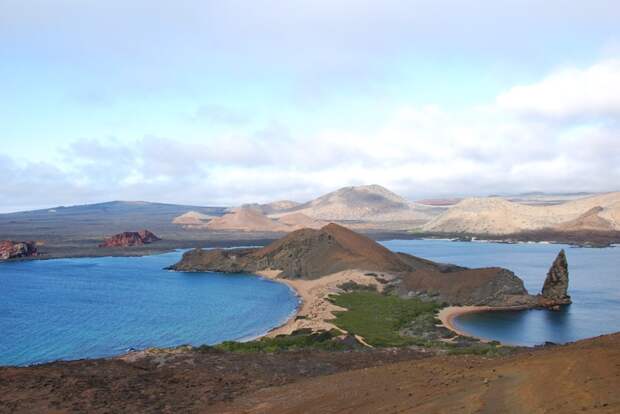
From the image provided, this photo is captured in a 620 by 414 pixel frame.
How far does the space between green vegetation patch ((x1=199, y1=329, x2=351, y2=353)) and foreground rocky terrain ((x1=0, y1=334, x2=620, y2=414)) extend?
3198 millimetres

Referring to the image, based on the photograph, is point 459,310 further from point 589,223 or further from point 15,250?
point 589,223

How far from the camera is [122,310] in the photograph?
5616 cm

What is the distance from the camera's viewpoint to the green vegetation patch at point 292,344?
100 feet

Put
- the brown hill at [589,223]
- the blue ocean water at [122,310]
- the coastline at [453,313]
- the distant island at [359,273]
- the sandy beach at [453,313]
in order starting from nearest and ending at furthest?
the blue ocean water at [122,310] → the coastline at [453,313] → the sandy beach at [453,313] → the distant island at [359,273] → the brown hill at [589,223]

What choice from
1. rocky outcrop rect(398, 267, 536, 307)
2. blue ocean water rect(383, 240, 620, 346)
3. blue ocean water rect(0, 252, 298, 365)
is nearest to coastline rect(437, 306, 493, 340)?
blue ocean water rect(383, 240, 620, 346)

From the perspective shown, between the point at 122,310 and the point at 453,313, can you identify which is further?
the point at 122,310

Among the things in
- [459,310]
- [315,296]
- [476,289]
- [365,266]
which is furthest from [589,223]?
[315,296]

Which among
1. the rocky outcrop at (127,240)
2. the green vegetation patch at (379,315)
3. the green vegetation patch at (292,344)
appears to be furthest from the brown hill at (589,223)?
the green vegetation patch at (292,344)

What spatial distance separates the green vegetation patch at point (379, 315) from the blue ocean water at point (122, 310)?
6.31 m

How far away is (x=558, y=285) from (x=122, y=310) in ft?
150

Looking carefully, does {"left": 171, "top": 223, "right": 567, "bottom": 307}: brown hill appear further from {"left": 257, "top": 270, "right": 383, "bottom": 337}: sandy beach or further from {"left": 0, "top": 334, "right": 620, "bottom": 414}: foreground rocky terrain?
{"left": 0, "top": 334, "right": 620, "bottom": 414}: foreground rocky terrain

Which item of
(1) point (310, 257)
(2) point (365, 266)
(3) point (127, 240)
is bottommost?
(2) point (365, 266)

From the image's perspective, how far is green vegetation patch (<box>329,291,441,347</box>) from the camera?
4038 cm

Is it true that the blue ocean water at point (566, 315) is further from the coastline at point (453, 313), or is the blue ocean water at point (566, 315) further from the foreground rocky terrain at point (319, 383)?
the foreground rocky terrain at point (319, 383)
